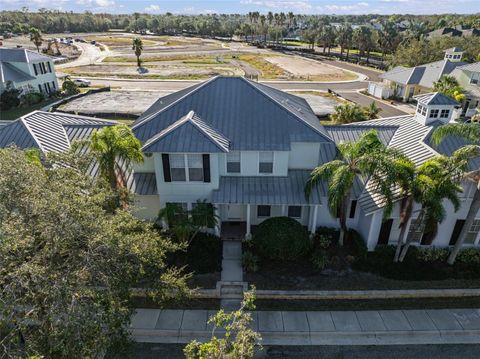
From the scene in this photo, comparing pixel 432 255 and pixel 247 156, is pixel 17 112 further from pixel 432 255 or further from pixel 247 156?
pixel 432 255

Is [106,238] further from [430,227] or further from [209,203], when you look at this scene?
[430,227]

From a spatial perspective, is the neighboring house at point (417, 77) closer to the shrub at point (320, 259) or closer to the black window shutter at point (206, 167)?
the shrub at point (320, 259)

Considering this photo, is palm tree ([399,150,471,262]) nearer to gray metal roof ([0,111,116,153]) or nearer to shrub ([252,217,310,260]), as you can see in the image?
shrub ([252,217,310,260])

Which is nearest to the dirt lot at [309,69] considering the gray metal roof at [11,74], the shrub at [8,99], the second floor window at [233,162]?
the gray metal roof at [11,74]

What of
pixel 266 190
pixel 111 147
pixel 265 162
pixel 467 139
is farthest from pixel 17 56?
pixel 467 139

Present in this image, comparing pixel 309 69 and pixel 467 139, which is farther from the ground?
pixel 467 139

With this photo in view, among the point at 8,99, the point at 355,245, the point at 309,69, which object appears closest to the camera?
the point at 355,245

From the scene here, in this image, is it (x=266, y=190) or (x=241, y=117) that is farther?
(x=241, y=117)

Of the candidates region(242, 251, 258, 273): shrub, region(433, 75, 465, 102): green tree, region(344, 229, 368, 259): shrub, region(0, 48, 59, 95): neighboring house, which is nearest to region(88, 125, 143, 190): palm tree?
region(242, 251, 258, 273): shrub
